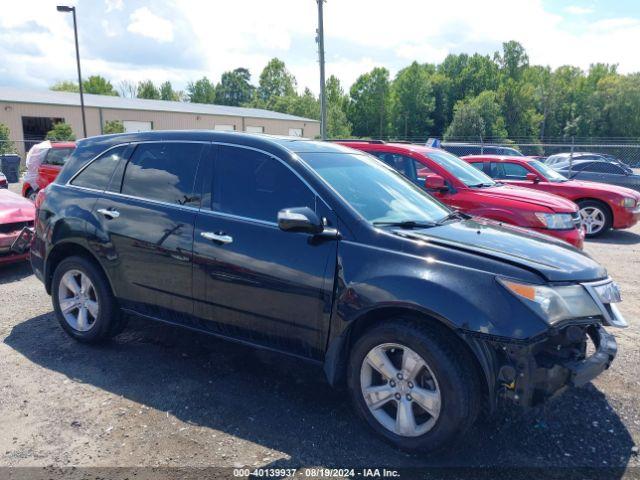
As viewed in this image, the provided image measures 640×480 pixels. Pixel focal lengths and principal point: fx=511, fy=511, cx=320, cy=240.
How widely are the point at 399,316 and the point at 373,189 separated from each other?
111 centimetres

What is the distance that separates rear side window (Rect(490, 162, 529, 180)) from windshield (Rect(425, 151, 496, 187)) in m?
3.04

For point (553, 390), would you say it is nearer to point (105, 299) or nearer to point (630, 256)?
point (105, 299)

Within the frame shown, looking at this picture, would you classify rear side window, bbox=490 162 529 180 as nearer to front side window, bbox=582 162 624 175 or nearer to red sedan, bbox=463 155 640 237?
red sedan, bbox=463 155 640 237

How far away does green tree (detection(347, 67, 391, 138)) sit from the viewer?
76562 mm

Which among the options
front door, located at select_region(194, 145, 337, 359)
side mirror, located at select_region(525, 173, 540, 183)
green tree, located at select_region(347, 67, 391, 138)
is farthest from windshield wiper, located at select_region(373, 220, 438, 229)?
green tree, located at select_region(347, 67, 391, 138)

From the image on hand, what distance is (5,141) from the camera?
26.6m

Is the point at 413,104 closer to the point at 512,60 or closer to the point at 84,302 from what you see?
the point at 512,60

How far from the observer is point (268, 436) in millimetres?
3193

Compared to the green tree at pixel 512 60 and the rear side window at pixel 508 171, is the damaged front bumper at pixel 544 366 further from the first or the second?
the green tree at pixel 512 60

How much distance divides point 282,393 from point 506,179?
8.34 metres

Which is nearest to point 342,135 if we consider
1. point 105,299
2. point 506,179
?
point 506,179

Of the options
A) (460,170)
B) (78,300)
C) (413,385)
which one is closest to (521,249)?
(413,385)

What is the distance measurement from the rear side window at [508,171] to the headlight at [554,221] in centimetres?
396

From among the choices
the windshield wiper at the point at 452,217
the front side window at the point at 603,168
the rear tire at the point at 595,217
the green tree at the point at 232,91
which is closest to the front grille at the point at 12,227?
the windshield wiper at the point at 452,217
